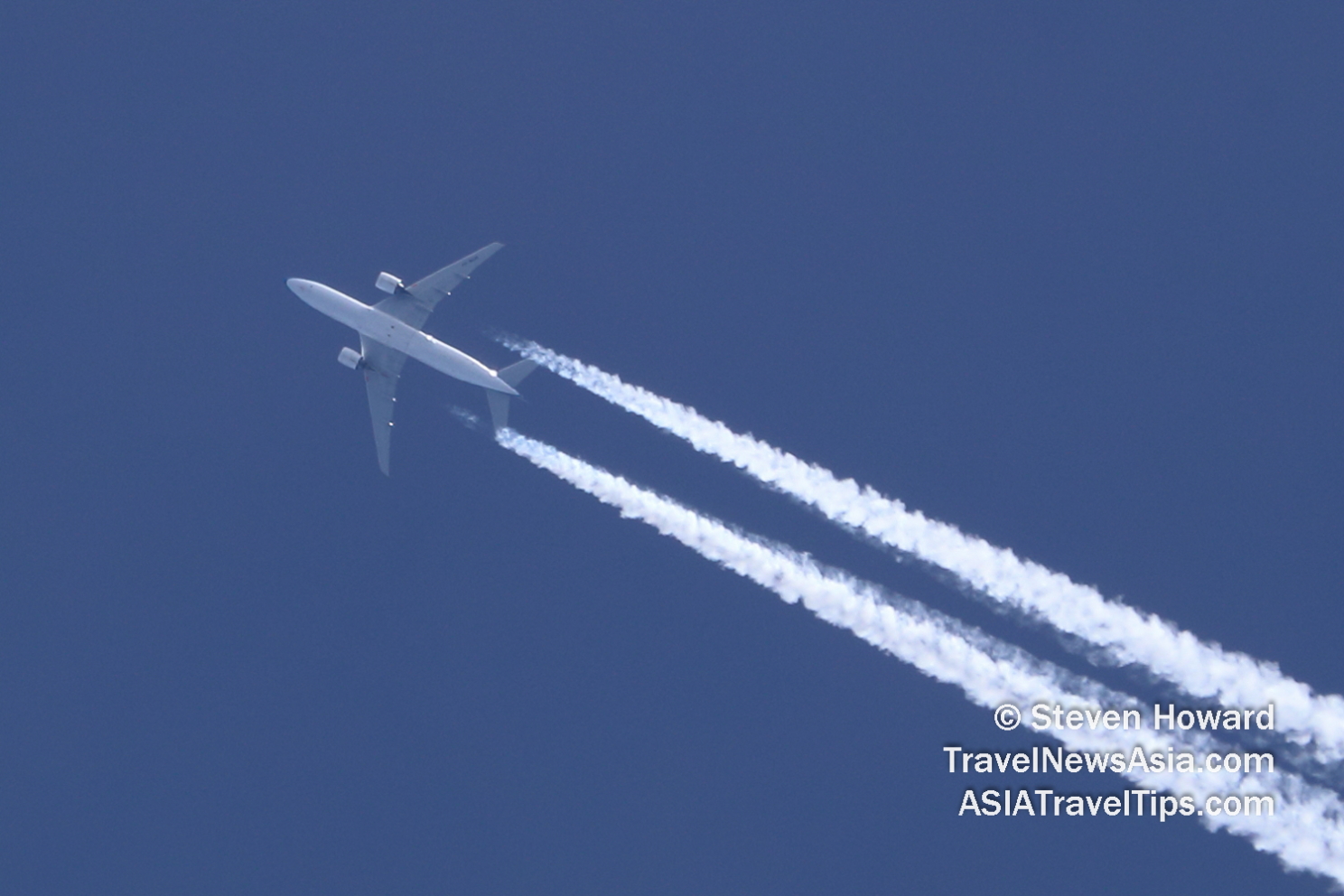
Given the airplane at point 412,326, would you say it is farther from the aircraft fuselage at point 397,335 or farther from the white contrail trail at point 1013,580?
the white contrail trail at point 1013,580

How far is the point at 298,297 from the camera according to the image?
73.6 m

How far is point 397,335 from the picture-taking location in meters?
72.1

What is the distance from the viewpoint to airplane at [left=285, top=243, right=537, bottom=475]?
2790 inches

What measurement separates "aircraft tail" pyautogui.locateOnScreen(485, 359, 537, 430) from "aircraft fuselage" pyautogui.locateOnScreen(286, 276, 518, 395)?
0.36 meters

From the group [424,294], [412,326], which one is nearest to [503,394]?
[412,326]

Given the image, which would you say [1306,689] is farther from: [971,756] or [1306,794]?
[971,756]

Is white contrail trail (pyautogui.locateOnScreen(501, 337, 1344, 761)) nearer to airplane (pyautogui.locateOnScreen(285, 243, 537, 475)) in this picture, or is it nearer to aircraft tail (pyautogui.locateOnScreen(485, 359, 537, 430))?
aircraft tail (pyautogui.locateOnScreen(485, 359, 537, 430))

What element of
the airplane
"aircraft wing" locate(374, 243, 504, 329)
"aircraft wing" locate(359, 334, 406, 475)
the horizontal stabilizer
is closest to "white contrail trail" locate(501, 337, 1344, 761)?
the horizontal stabilizer

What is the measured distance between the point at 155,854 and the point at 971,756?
43.8 meters
